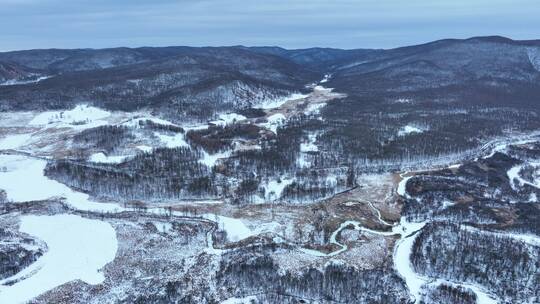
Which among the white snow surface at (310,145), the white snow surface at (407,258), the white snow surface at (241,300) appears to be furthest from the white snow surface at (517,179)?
the white snow surface at (241,300)

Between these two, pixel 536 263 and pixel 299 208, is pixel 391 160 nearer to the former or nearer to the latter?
pixel 299 208

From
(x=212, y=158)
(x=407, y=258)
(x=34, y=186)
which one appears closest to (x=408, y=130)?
(x=212, y=158)

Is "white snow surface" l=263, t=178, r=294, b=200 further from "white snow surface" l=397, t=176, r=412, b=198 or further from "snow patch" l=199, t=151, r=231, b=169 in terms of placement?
"white snow surface" l=397, t=176, r=412, b=198

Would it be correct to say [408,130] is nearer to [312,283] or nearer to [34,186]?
[312,283]

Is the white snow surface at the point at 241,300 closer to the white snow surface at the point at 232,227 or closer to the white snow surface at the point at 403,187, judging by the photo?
the white snow surface at the point at 232,227

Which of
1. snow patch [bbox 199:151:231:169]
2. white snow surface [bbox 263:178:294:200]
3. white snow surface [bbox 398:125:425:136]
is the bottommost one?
white snow surface [bbox 263:178:294:200]

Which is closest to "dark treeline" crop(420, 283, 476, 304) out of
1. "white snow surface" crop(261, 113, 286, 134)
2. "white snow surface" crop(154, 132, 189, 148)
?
"white snow surface" crop(154, 132, 189, 148)

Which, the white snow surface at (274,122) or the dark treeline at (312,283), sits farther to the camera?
the white snow surface at (274,122)
